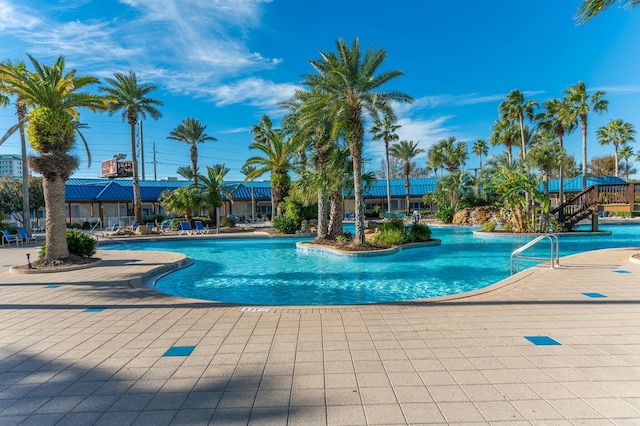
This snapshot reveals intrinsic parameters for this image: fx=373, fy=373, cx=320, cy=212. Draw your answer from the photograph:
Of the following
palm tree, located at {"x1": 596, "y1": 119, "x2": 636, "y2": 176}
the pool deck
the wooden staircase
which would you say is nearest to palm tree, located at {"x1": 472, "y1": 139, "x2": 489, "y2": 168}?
palm tree, located at {"x1": 596, "y1": 119, "x2": 636, "y2": 176}

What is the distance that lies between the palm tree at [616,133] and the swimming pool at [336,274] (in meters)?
40.9

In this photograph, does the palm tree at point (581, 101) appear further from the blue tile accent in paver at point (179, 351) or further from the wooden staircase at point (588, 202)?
the blue tile accent in paver at point (179, 351)

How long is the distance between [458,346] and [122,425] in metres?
3.51

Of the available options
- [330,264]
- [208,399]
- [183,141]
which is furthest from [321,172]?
[183,141]

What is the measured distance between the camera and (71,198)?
107 feet

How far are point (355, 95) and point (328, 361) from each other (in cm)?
1249

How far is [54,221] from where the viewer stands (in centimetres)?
1131

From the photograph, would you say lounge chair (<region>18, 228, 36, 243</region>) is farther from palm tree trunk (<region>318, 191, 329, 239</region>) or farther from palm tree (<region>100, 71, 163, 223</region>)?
palm tree trunk (<region>318, 191, 329, 239</region>)

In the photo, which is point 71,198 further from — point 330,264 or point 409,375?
point 409,375

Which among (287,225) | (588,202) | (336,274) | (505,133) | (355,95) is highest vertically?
(505,133)

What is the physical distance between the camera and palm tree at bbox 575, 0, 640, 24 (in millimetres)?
9245

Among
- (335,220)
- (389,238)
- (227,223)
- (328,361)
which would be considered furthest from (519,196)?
(328,361)

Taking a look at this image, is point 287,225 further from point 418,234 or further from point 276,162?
point 418,234

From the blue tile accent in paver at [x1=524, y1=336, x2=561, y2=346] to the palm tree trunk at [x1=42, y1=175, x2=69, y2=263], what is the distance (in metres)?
12.3
